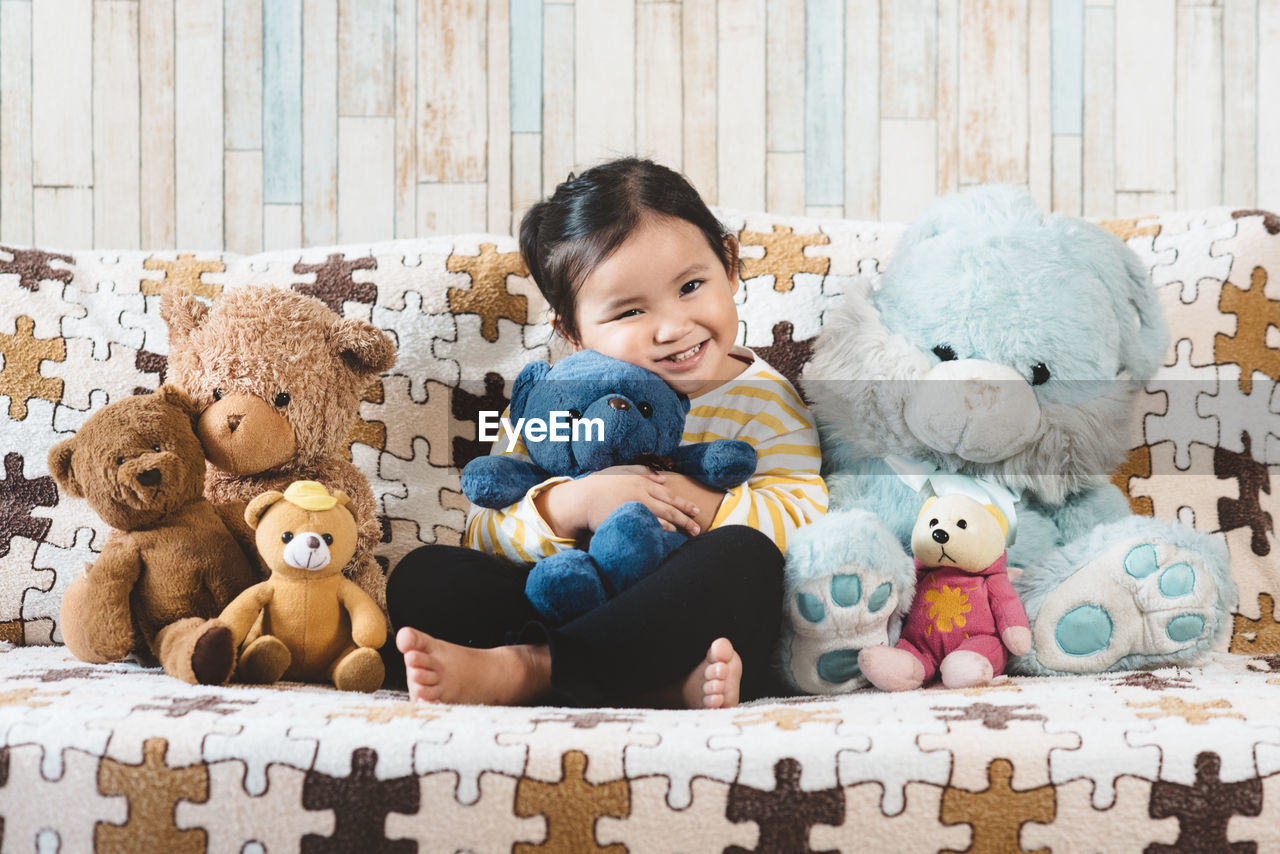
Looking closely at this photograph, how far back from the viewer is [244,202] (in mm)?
1683

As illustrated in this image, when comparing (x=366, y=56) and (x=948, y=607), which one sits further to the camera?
(x=366, y=56)

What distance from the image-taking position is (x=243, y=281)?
50.9 inches

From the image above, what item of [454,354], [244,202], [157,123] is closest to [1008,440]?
[454,354]

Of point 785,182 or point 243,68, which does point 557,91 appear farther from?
point 243,68

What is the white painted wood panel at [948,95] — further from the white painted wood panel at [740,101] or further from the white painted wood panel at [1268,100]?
the white painted wood panel at [1268,100]

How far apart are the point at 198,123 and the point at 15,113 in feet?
0.96

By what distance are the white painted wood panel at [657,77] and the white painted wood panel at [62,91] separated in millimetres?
889

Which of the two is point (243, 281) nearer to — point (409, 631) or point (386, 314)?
A: point (386, 314)

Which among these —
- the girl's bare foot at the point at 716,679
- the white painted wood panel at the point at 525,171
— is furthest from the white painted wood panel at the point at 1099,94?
the girl's bare foot at the point at 716,679

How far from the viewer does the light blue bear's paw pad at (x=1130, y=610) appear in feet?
3.10

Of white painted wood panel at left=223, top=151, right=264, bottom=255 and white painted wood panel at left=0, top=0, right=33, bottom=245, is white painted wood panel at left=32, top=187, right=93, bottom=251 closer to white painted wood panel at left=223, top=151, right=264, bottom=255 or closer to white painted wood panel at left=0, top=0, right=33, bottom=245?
white painted wood panel at left=0, top=0, right=33, bottom=245

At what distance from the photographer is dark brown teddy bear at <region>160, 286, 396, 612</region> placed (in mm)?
1005

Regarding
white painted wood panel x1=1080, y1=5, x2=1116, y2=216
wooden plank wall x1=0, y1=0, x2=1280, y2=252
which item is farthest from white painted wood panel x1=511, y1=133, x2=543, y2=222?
white painted wood panel x1=1080, y1=5, x2=1116, y2=216

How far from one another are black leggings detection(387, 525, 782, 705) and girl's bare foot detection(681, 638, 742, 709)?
0.03ft
